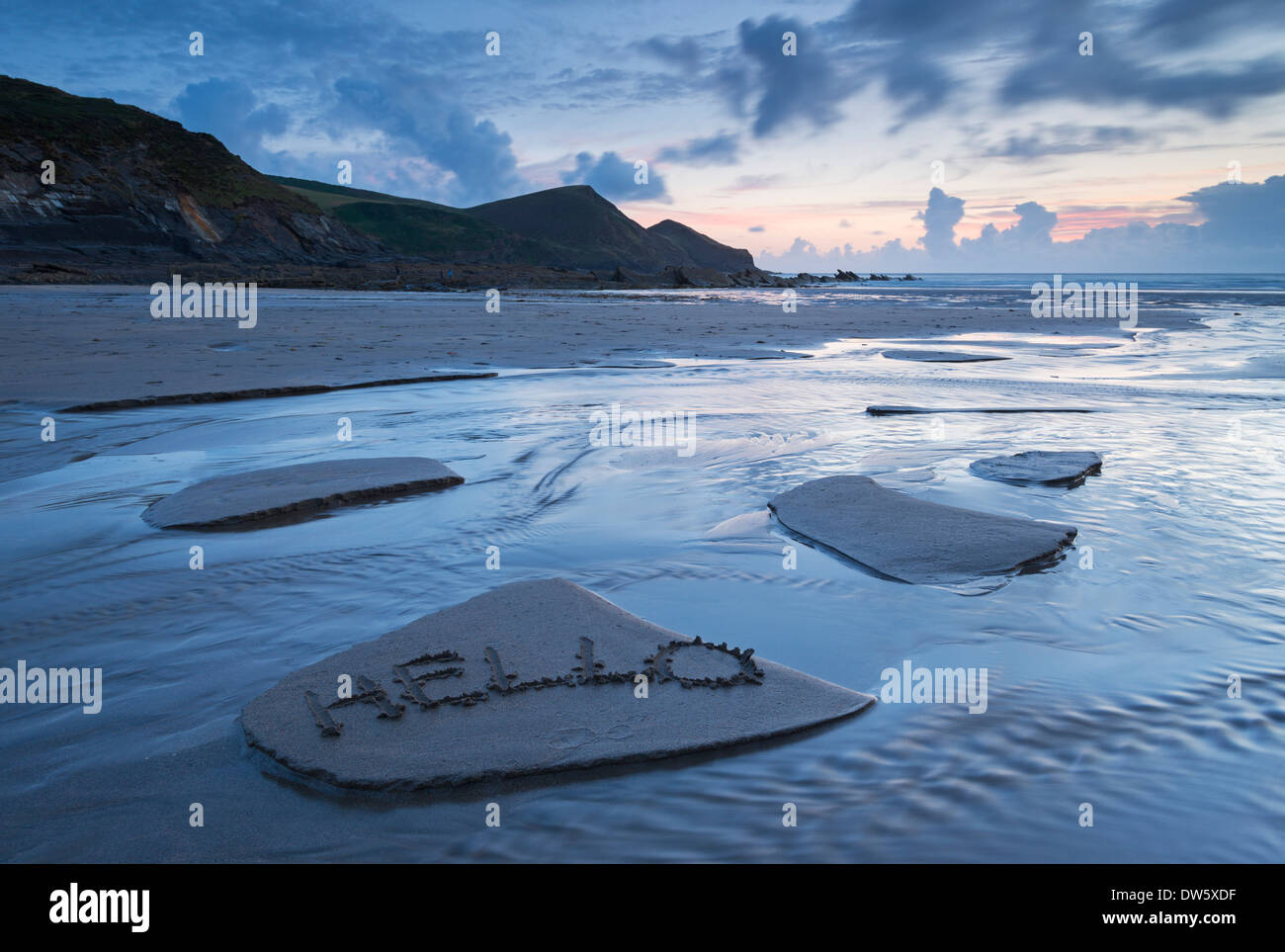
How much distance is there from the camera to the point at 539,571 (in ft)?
12.4

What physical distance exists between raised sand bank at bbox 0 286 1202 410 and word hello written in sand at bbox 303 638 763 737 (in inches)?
279

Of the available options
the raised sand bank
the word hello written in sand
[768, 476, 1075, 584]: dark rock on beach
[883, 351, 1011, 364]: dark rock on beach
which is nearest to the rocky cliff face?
the raised sand bank

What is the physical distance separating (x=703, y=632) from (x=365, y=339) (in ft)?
42.8

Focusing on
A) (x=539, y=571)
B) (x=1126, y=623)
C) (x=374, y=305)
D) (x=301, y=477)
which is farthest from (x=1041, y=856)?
(x=374, y=305)

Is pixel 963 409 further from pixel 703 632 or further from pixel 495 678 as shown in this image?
pixel 495 678

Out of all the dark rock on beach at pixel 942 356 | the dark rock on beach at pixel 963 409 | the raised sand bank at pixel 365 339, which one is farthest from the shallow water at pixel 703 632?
the dark rock on beach at pixel 942 356

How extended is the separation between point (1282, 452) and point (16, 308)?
2419cm

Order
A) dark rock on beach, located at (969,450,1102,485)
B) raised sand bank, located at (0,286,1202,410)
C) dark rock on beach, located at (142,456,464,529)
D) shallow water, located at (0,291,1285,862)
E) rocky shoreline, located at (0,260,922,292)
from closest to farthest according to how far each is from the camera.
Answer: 1. shallow water, located at (0,291,1285,862)
2. dark rock on beach, located at (142,456,464,529)
3. dark rock on beach, located at (969,450,1102,485)
4. raised sand bank, located at (0,286,1202,410)
5. rocky shoreline, located at (0,260,922,292)

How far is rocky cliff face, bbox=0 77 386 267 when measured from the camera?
158 ft

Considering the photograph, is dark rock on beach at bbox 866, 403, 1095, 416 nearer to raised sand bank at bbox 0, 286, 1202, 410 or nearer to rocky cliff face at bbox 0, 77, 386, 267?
raised sand bank at bbox 0, 286, 1202, 410

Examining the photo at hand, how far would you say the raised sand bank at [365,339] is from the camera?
9.48 metres

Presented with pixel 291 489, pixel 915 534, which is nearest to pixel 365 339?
pixel 291 489

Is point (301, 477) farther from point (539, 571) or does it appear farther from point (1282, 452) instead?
point (1282, 452)

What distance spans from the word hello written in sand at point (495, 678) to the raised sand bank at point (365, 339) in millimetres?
7089
